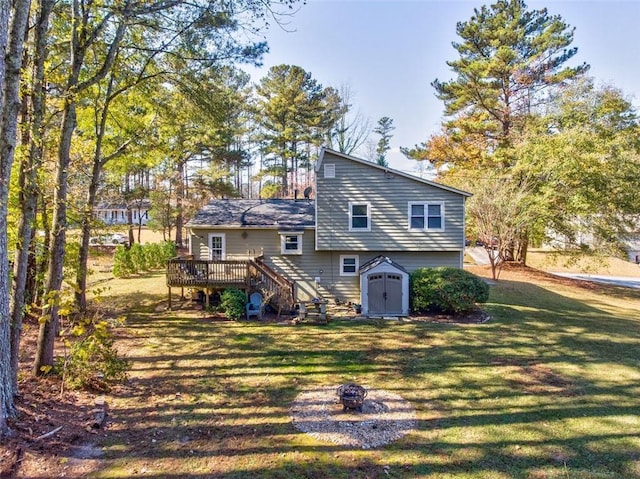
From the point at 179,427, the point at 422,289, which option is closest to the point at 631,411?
the point at 422,289

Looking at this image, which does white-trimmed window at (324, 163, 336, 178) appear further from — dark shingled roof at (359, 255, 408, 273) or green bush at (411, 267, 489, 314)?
green bush at (411, 267, 489, 314)

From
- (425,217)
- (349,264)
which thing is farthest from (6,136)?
(425,217)

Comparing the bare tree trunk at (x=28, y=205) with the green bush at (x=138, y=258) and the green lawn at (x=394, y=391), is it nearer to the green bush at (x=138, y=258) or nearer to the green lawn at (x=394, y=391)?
the green lawn at (x=394, y=391)

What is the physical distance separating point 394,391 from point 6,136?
775 centimetres

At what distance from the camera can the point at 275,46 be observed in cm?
971

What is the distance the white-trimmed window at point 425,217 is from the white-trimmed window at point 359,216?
170 cm

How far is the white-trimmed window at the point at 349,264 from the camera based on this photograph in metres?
14.4

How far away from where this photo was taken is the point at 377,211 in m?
13.8

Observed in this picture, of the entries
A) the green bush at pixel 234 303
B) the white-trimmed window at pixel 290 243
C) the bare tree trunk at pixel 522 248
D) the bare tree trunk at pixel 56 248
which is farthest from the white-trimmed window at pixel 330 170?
the bare tree trunk at pixel 522 248

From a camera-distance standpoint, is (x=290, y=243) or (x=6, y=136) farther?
(x=290, y=243)

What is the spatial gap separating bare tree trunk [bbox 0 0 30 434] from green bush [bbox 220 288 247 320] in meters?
7.00

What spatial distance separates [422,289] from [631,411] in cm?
694

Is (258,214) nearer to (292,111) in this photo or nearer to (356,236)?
(356,236)

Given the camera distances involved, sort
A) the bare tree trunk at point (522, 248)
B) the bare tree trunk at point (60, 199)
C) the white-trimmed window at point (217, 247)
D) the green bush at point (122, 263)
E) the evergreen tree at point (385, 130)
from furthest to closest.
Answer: the evergreen tree at point (385, 130) → the bare tree trunk at point (522, 248) → the green bush at point (122, 263) → the white-trimmed window at point (217, 247) → the bare tree trunk at point (60, 199)
